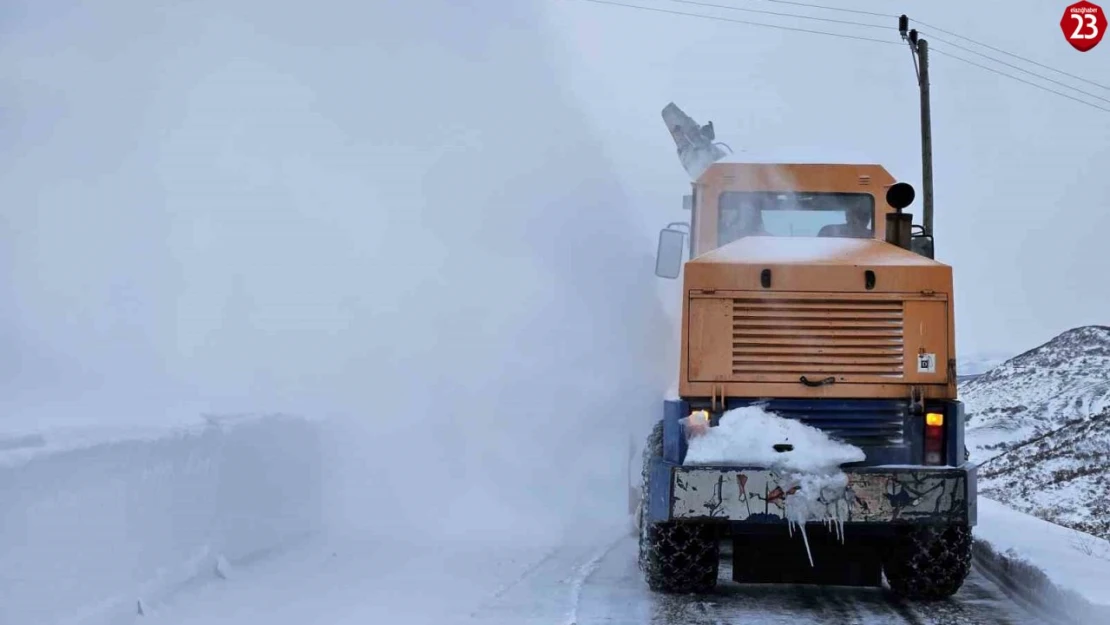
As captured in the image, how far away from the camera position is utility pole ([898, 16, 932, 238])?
20828mm

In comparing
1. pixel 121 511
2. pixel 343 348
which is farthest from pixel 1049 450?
pixel 121 511

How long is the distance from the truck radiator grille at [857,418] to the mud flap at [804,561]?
868 mm

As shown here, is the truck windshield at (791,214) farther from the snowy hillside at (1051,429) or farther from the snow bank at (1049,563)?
the snowy hillside at (1051,429)

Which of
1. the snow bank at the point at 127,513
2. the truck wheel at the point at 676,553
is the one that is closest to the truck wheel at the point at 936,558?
the truck wheel at the point at 676,553

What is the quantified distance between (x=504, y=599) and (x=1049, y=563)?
3762 mm

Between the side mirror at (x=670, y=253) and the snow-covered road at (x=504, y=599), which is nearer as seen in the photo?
the snow-covered road at (x=504, y=599)

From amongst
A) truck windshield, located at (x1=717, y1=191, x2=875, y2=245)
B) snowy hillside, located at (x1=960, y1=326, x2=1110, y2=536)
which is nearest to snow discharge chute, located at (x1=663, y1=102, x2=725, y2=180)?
truck windshield, located at (x1=717, y1=191, x2=875, y2=245)

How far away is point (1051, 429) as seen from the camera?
961 inches

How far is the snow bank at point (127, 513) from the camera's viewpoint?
5.68m

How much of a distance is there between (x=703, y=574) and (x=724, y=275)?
2.07 meters

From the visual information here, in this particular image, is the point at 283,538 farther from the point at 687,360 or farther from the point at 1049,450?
the point at 1049,450

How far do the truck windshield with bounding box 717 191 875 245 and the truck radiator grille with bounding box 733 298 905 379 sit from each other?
164 centimetres

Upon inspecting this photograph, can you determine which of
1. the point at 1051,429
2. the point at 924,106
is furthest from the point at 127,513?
the point at 1051,429

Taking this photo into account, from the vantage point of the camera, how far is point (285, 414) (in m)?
10.7
